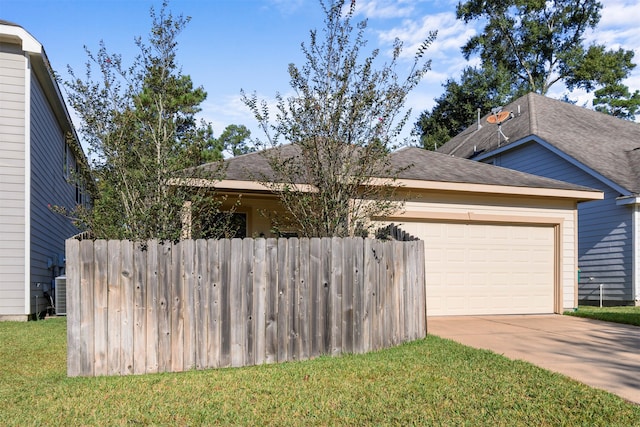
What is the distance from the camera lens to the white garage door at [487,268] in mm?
10398

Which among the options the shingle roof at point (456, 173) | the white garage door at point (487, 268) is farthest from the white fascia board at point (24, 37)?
the white garage door at point (487, 268)

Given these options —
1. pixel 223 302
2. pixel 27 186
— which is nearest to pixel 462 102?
pixel 27 186

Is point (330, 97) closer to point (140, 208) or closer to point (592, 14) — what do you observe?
point (140, 208)

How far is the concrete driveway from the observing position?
5289mm

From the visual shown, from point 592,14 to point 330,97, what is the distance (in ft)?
106

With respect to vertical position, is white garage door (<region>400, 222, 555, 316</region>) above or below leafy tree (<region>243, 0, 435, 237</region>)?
below

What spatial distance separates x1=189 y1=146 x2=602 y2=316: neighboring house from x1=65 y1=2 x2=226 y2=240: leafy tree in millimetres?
2785

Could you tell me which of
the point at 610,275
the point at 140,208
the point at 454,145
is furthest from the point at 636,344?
the point at 454,145

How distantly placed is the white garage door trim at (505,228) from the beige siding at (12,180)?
766 cm

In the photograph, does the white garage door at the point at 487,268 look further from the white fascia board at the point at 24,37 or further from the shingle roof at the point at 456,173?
the white fascia board at the point at 24,37

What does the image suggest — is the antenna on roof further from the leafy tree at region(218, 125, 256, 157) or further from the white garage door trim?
the leafy tree at region(218, 125, 256, 157)

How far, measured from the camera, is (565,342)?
287 inches

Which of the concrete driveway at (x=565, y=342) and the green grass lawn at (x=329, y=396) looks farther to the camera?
the concrete driveway at (x=565, y=342)

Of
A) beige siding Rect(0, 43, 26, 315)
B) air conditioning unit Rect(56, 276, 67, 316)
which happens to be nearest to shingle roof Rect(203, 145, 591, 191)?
beige siding Rect(0, 43, 26, 315)
